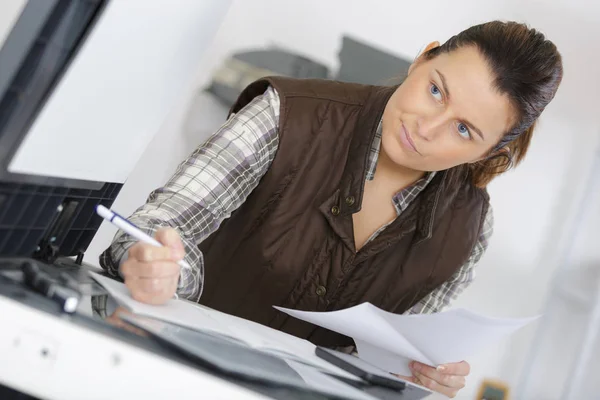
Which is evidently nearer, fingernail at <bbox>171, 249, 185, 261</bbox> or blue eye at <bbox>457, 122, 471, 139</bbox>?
fingernail at <bbox>171, 249, 185, 261</bbox>

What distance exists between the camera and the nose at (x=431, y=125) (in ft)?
3.73

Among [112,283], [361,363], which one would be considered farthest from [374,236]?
[112,283]

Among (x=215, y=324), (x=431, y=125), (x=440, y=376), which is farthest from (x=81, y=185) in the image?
(x=440, y=376)

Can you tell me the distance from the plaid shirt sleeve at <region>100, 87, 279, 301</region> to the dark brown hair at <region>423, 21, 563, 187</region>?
0.93 feet

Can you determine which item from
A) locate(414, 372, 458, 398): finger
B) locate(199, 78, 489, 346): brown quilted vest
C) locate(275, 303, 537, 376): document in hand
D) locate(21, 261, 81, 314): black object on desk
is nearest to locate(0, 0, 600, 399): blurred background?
locate(199, 78, 489, 346): brown quilted vest

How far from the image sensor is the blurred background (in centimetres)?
257

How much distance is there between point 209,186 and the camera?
3.45 ft

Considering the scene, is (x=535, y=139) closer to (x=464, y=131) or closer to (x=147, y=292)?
(x=464, y=131)

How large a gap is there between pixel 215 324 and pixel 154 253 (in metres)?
0.09

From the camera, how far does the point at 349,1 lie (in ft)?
8.62

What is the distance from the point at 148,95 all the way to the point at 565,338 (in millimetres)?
2164

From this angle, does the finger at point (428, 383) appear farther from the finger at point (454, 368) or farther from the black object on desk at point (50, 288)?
the black object on desk at point (50, 288)

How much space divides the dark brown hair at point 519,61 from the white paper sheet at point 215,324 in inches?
19.3

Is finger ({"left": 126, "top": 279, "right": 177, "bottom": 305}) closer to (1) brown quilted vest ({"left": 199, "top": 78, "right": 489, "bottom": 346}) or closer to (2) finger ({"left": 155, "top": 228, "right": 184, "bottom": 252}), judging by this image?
(2) finger ({"left": 155, "top": 228, "right": 184, "bottom": 252})
